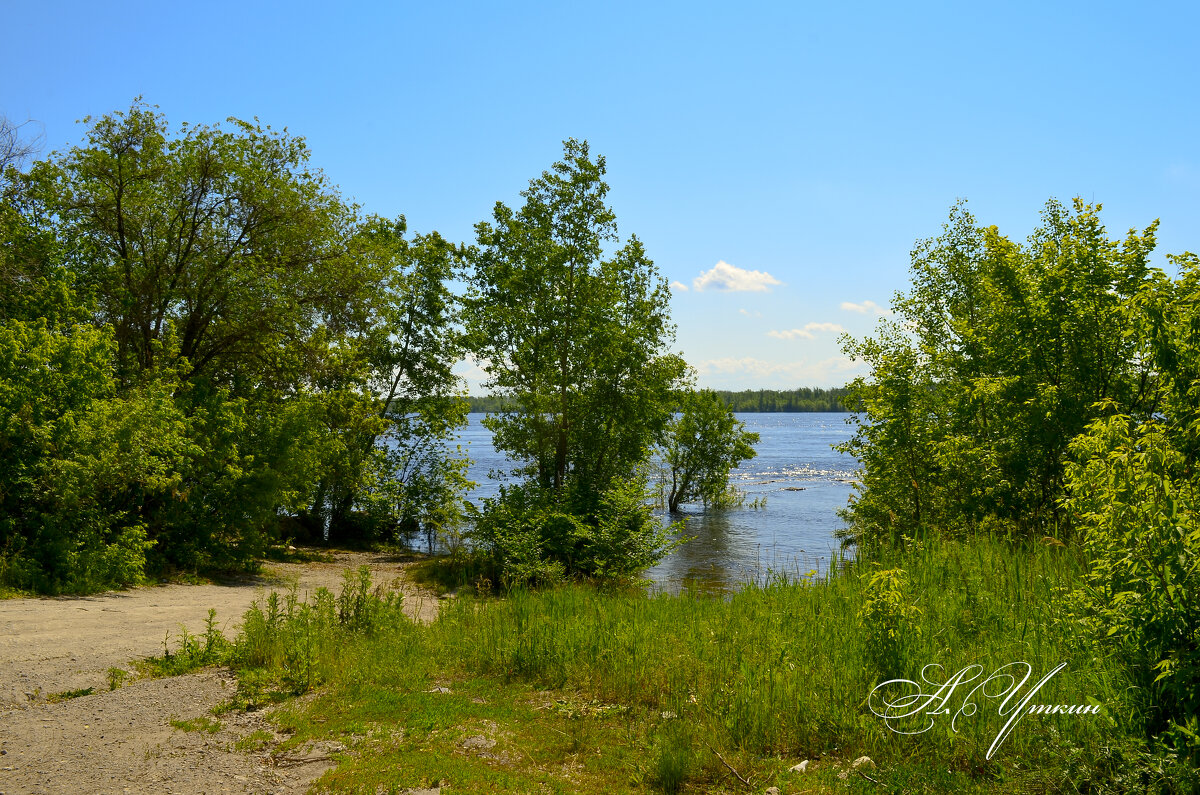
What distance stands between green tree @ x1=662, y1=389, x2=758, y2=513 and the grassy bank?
32883 mm

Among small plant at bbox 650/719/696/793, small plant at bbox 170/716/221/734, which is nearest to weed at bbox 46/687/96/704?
small plant at bbox 170/716/221/734

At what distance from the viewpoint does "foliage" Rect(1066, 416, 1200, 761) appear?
4.54m

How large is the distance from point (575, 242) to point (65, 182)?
12532 mm

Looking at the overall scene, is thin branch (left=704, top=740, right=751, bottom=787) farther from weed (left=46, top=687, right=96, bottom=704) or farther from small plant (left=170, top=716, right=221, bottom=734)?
weed (left=46, top=687, right=96, bottom=704)

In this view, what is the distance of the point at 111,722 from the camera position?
638 cm

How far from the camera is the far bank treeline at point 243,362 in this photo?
13.8 metres

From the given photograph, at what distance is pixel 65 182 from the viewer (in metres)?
17.8

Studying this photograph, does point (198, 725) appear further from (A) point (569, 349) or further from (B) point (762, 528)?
(B) point (762, 528)

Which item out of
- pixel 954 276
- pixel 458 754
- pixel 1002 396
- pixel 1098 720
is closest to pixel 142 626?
pixel 458 754

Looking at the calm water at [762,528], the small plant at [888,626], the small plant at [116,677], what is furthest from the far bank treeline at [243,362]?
the small plant at [888,626]

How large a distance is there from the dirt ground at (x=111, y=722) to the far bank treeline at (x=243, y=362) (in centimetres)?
408

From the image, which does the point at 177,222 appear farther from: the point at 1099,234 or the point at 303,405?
the point at 1099,234
